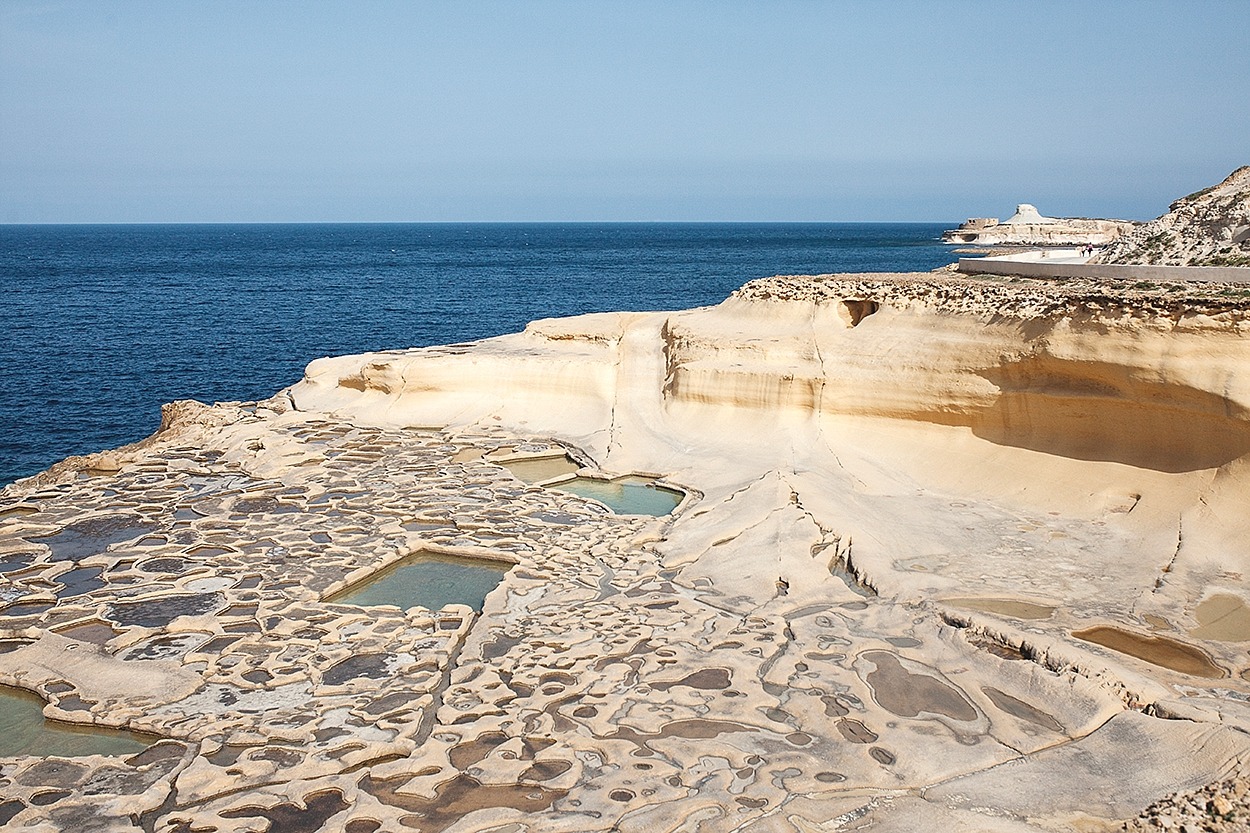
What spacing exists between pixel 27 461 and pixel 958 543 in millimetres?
20753

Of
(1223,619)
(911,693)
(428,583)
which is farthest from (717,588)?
(1223,619)

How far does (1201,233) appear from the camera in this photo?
18.7 metres

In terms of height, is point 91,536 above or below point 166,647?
above

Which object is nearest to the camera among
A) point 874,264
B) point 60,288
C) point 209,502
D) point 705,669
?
point 705,669

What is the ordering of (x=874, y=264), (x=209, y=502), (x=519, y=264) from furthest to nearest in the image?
1. (x=519, y=264)
2. (x=874, y=264)
3. (x=209, y=502)

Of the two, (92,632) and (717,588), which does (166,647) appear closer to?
(92,632)

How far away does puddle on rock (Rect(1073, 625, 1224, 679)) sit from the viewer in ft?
33.2

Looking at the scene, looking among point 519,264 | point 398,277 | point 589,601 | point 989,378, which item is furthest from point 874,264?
point 589,601

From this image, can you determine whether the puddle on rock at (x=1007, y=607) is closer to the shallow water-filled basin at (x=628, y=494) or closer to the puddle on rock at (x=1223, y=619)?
the puddle on rock at (x=1223, y=619)

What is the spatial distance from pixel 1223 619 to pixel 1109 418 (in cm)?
453

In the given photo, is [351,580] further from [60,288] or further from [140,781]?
[60,288]

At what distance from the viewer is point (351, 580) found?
1273 centimetres

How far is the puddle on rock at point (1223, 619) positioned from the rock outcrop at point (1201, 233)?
7749mm

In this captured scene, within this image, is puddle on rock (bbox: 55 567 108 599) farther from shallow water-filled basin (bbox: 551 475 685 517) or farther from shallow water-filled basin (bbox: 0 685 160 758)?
shallow water-filled basin (bbox: 551 475 685 517)
